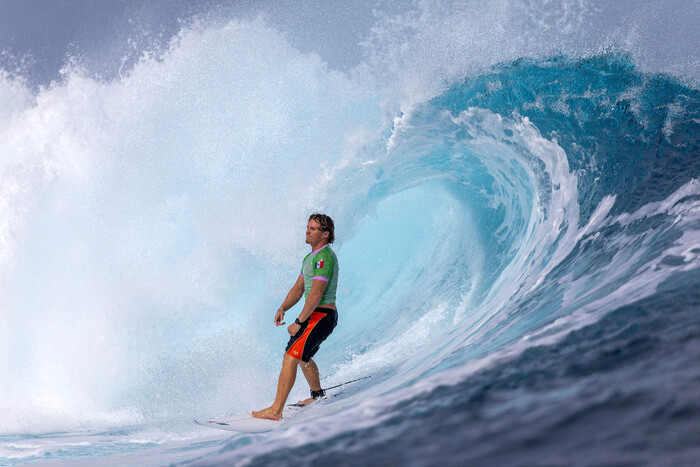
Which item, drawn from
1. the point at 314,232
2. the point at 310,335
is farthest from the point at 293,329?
the point at 314,232

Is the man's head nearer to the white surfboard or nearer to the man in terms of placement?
the man

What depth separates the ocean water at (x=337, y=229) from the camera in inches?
167

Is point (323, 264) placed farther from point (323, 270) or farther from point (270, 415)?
point (270, 415)

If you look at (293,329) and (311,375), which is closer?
(293,329)

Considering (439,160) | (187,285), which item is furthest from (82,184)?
(439,160)

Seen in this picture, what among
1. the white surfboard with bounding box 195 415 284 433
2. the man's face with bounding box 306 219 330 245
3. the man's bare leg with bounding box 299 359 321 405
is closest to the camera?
the white surfboard with bounding box 195 415 284 433

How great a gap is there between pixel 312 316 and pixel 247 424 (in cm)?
89

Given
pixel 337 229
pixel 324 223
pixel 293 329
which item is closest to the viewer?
pixel 293 329

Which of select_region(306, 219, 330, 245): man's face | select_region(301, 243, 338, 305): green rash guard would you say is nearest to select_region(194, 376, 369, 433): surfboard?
select_region(301, 243, 338, 305): green rash guard

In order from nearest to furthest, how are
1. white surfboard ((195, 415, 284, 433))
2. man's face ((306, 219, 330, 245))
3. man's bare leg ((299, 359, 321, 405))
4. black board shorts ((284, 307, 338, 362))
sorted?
white surfboard ((195, 415, 284, 433)), black board shorts ((284, 307, 338, 362)), man's face ((306, 219, 330, 245)), man's bare leg ((299, 359, 321, 405))

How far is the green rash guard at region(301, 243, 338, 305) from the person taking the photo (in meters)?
3.93

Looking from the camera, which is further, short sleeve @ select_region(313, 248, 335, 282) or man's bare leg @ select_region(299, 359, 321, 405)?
man's bare leg @ select_region(299, 359, 321, 405)

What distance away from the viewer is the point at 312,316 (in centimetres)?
399

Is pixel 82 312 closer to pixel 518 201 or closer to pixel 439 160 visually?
pixel 439 160
